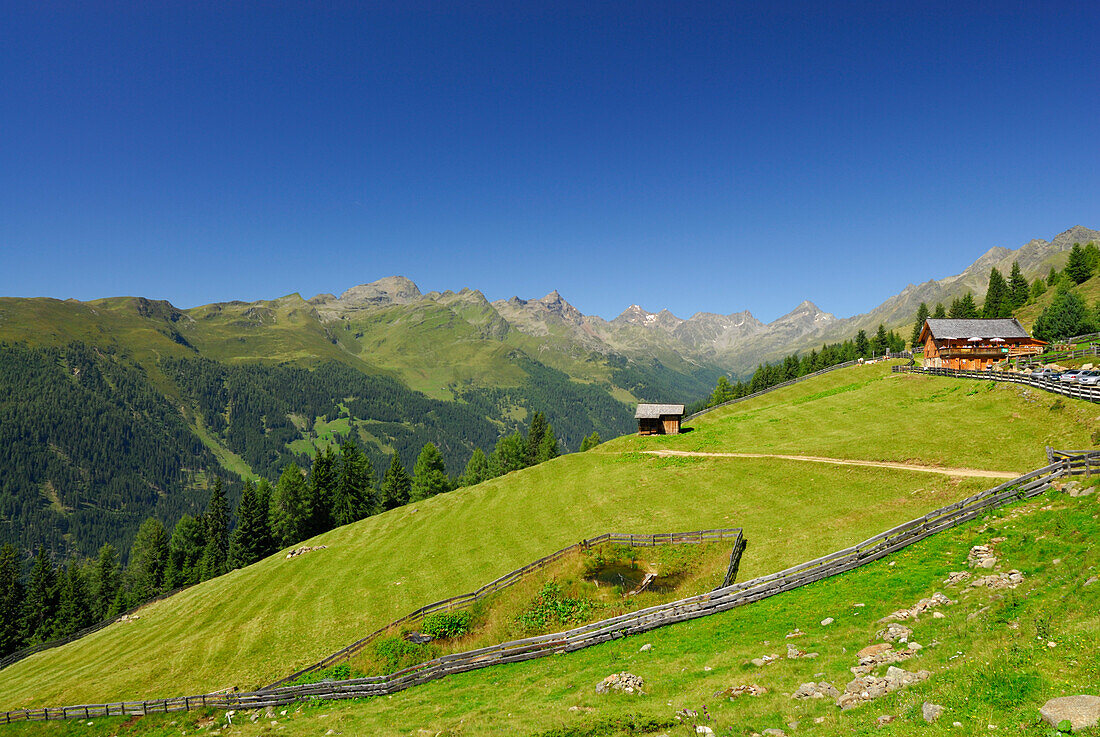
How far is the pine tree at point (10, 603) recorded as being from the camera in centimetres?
8075

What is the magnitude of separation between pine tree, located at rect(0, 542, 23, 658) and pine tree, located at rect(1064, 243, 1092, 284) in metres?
228

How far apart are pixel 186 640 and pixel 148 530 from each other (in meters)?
73.2

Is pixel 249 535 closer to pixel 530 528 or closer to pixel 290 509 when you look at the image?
pixel 290 509

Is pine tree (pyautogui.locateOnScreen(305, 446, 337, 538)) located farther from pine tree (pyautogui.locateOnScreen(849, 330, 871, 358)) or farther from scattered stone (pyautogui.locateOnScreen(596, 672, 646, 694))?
pine tree (pyautogui.locateOnScreen(849, 330, 871, 358))

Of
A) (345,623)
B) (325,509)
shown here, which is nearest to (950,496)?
(345,623)

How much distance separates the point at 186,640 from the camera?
48.4 m

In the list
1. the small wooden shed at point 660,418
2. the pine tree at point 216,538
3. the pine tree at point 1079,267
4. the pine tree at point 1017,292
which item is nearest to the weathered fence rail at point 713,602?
the small wooden shed at point 660,418

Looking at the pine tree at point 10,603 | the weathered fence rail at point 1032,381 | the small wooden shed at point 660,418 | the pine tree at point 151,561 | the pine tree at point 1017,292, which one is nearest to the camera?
the weathered fence rail at point 1032,381

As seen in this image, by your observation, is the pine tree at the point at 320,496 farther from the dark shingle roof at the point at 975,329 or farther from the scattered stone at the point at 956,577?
the dark shingle roof at the point at 975,329

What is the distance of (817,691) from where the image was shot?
1550cm

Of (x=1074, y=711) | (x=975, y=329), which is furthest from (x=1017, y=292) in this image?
(x=1074, y=711)

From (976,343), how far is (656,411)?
5194 cm

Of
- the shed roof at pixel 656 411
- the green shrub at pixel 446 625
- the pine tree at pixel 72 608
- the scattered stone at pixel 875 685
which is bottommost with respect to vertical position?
the pine tree at pixel 72 608

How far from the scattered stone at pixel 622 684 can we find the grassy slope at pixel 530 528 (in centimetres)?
1701
